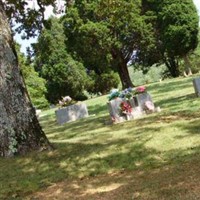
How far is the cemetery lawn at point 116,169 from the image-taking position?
6.05 m

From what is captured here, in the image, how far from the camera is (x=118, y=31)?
4006cm

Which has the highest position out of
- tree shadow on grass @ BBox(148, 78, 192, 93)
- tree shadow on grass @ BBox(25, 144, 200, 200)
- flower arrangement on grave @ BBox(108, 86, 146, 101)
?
flower arrangement on grave @ BBox(108, 86, 146, 101)

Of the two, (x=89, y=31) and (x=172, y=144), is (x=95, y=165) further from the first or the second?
(x=89, y=31)

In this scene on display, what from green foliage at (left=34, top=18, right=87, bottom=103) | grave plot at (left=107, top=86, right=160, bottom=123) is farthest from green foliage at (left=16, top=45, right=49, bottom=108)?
grave plot at (left=107, top=86, right=160, bottom=123)

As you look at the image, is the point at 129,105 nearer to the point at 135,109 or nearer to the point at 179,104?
the point at 135,109

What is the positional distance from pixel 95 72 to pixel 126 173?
46.4m

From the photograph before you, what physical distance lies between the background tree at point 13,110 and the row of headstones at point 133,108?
18.6 feet

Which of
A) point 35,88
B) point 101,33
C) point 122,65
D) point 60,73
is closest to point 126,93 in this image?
point 101,33

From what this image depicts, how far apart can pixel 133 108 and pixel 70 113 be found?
17.6ft

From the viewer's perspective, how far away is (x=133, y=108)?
15117 millimetres

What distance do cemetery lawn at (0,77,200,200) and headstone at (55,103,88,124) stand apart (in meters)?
9.22

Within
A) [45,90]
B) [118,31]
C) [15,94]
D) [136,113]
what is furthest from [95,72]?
[15,94]

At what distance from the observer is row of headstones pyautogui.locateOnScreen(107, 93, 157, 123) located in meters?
14.9

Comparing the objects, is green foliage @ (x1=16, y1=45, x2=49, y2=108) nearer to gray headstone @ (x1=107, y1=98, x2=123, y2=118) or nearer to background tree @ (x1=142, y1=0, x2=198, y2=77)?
background tree @ (x1=142, y1=0, x2=198, y2=77)
